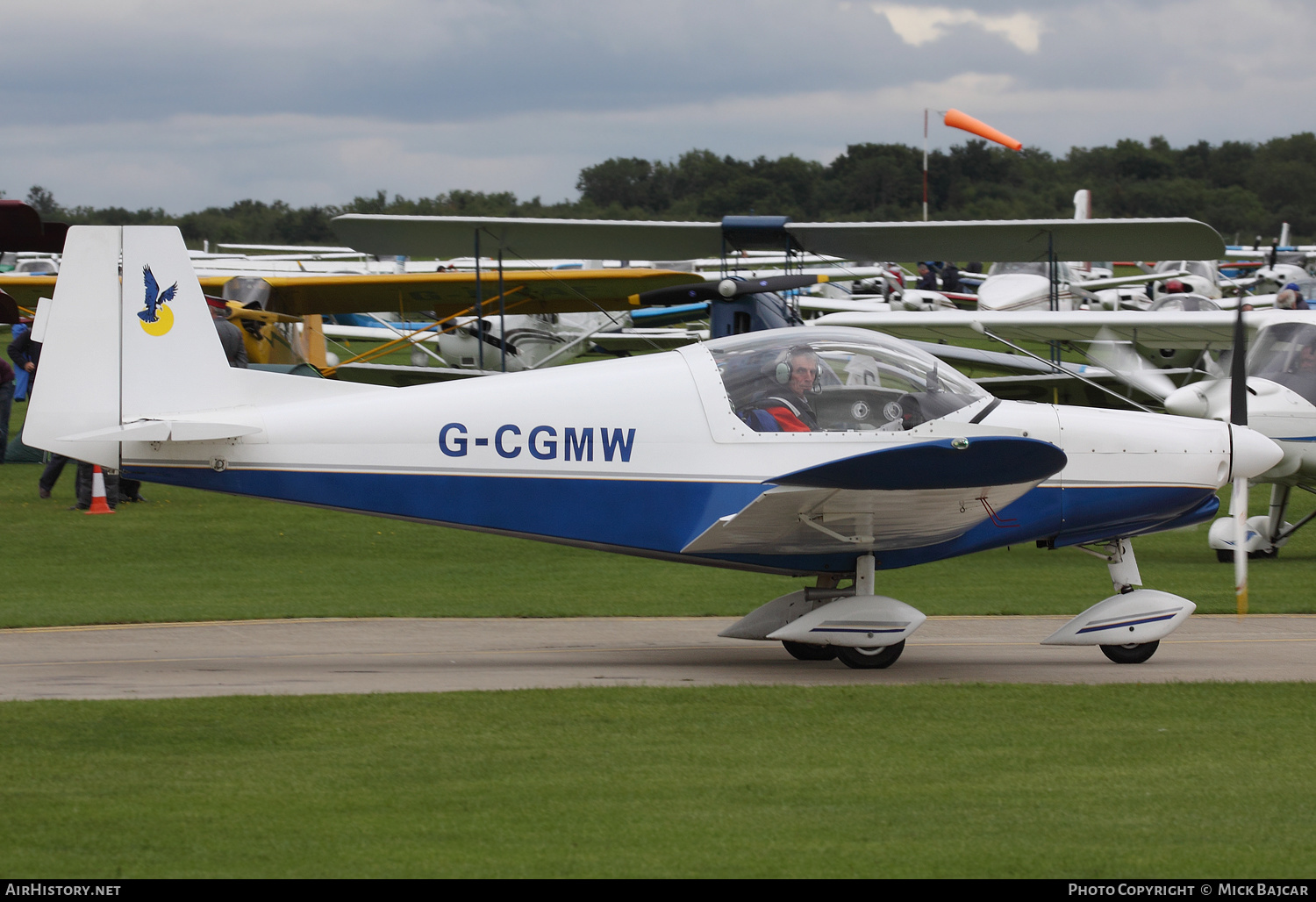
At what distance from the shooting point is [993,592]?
11.8 m

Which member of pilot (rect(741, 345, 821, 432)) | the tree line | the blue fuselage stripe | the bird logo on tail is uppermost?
the tree line

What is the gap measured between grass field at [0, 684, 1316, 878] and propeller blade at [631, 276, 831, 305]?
7297 mm

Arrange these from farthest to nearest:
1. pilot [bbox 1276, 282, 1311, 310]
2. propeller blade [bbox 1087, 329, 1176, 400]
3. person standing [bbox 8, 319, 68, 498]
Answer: pilot [bbox 1276, 282, 1311, 310] → person standing [bbox 8, 319, 68, 498] → propeller blade [bbox 1087, 329, 1176, 400]

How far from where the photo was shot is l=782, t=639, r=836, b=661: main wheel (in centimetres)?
888

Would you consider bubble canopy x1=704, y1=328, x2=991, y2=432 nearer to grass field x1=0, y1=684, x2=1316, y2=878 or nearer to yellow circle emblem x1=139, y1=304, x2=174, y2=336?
grass field x1=0, y1=684, x2=1316, y2=878

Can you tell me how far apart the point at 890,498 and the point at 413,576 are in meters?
6.00

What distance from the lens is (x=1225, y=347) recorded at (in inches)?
599

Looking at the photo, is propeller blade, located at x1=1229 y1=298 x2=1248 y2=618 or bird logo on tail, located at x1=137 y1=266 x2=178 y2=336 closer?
bird logo on tail, located at x1=137 y1=266 x2=178 y2=336

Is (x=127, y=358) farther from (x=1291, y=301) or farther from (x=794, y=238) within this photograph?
(x=1291, y=301)

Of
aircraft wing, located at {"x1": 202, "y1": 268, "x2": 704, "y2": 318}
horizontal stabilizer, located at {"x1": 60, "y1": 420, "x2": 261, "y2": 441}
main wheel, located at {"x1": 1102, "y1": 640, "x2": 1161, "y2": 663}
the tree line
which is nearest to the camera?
horizontal stabilizer, located at {"x1": 60, "y1": 420, "x2": 261, "y2": 441}

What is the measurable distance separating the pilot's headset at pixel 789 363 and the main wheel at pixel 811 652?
1.79 meters

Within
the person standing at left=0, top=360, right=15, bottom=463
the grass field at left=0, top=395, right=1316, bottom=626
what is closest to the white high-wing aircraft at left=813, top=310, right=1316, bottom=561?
the grass field at left=0, top=395, right=1316, bottom=626

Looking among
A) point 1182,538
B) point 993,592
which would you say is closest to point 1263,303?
point 1182,538
